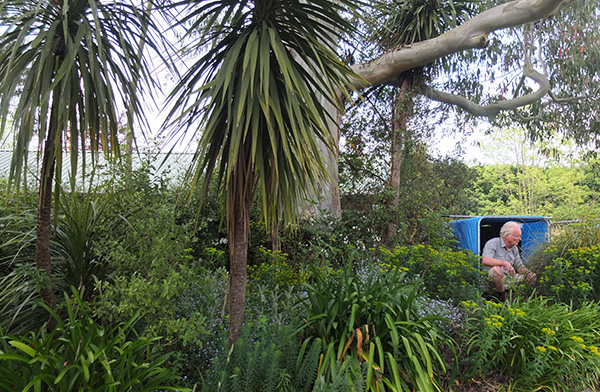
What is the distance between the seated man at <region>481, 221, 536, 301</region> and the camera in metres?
4.80

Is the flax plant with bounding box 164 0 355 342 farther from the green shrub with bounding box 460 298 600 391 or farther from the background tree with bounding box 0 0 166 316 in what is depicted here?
the green shrub with bounding box 460 298 600 391

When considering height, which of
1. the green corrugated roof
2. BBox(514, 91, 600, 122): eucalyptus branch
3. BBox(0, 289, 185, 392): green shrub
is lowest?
BBox(0, 289, 185, 392): green shrub

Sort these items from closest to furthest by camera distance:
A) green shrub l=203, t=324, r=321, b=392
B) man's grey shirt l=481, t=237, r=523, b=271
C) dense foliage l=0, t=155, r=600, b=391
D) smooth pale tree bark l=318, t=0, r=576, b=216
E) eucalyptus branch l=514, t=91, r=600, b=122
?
green shrub l=203, t=324, r=321, b=392 → dense foliage l=0, t=155, r=600, b=391 → man's grey shirt l=481, t=237, r=523, b=271 → smooth pale tree bark l=318, t=0, r=576, b=216 → eucalyptus branch l=514, t=91, r=600, b=122

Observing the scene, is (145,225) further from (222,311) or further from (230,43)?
(230,43)

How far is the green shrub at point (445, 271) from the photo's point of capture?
4.19 meters

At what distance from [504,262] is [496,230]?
8.07ft

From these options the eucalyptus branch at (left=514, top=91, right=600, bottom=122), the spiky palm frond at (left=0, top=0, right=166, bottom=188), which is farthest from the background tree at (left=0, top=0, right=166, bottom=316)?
the eucalyptus branch at (left=514, top=91, right=600, bottom=122)

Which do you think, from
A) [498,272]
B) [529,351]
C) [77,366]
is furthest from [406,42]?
[77,366]

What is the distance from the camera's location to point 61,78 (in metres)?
2.45

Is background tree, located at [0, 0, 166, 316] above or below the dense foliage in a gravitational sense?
above

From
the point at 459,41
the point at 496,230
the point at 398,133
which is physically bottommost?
the point at 496,230

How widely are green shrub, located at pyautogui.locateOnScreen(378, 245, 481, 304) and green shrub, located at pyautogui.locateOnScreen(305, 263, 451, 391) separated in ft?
3.08

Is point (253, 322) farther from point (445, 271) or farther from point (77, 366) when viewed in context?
point (445, 271)

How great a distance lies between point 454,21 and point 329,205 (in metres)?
4.36
